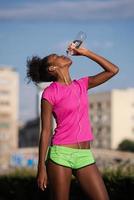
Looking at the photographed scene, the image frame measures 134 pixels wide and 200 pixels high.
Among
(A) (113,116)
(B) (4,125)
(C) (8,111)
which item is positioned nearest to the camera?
(B) (4,125)

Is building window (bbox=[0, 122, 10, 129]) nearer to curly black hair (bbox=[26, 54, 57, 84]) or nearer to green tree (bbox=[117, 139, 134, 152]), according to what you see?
green tree (bbox=[117, 139, 134, 152])

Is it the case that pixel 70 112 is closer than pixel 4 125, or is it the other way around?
pixel 70 112

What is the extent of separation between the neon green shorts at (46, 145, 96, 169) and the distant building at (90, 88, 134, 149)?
514 feet

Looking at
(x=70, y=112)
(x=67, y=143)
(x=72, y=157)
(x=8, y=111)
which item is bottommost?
(x=72, y=157)

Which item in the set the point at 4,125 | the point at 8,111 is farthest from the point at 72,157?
the point at 8,111

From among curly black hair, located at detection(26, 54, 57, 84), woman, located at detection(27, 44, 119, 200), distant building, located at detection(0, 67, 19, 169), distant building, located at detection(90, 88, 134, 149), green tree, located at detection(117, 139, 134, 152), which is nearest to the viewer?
woman, located at detection(27, 44, 119, 200)

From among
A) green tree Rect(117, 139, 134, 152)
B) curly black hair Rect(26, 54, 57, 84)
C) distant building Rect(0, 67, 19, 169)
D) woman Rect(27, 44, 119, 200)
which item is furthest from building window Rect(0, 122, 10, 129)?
woman Rect(27, 44, 119, 200)

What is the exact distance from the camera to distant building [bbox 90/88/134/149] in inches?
6481

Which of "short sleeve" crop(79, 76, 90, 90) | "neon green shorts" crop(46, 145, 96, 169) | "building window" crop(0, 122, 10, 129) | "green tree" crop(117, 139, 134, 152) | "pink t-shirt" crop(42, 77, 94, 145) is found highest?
"building window" crop(0, 122, 10, 129)

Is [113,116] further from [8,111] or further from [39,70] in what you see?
[39,70]

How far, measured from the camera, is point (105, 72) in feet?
18.7

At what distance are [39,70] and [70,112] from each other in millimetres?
532

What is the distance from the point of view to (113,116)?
166625 millimetres

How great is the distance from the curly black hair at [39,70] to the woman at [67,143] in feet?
0.66
